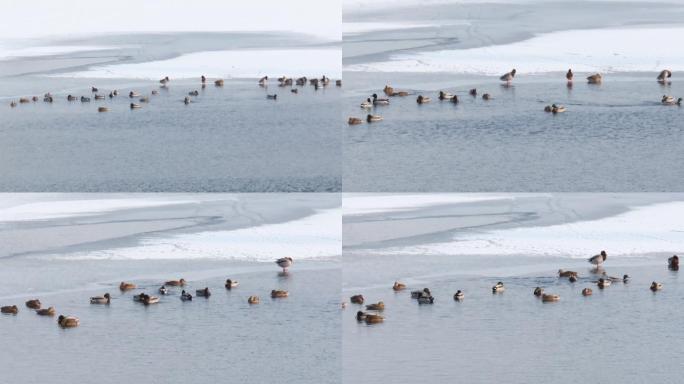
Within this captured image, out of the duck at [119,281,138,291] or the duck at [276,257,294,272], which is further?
the duck at [119,281,138,291]

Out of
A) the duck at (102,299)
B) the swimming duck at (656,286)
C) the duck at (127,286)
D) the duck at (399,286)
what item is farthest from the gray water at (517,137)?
the duck at (102,299)

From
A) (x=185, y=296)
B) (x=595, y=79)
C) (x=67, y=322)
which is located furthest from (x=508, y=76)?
(x=67, y=322)

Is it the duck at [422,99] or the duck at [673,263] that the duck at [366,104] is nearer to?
the duck at [422,99]

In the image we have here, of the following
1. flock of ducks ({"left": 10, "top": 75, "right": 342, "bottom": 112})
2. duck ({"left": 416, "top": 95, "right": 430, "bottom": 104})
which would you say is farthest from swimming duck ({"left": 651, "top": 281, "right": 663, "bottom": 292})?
flock of ducks ({"left": 10, "top": 75, "right": 342, "bottom": 112})


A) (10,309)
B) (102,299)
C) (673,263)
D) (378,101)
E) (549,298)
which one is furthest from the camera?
(102,299)

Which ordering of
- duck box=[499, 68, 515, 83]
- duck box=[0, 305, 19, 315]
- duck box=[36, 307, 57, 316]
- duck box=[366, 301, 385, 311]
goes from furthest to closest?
duck box=[499, 68, 515, 83], duck box=[36, 307, 57, 316], duck box=[0, 305, 19, 315], duck box=[366, 301, 385, 311]

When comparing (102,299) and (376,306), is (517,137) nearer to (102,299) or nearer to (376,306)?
(376,306)

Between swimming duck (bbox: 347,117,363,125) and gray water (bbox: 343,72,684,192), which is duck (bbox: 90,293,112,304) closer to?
gray water (bbox: 343,72,684,192)
